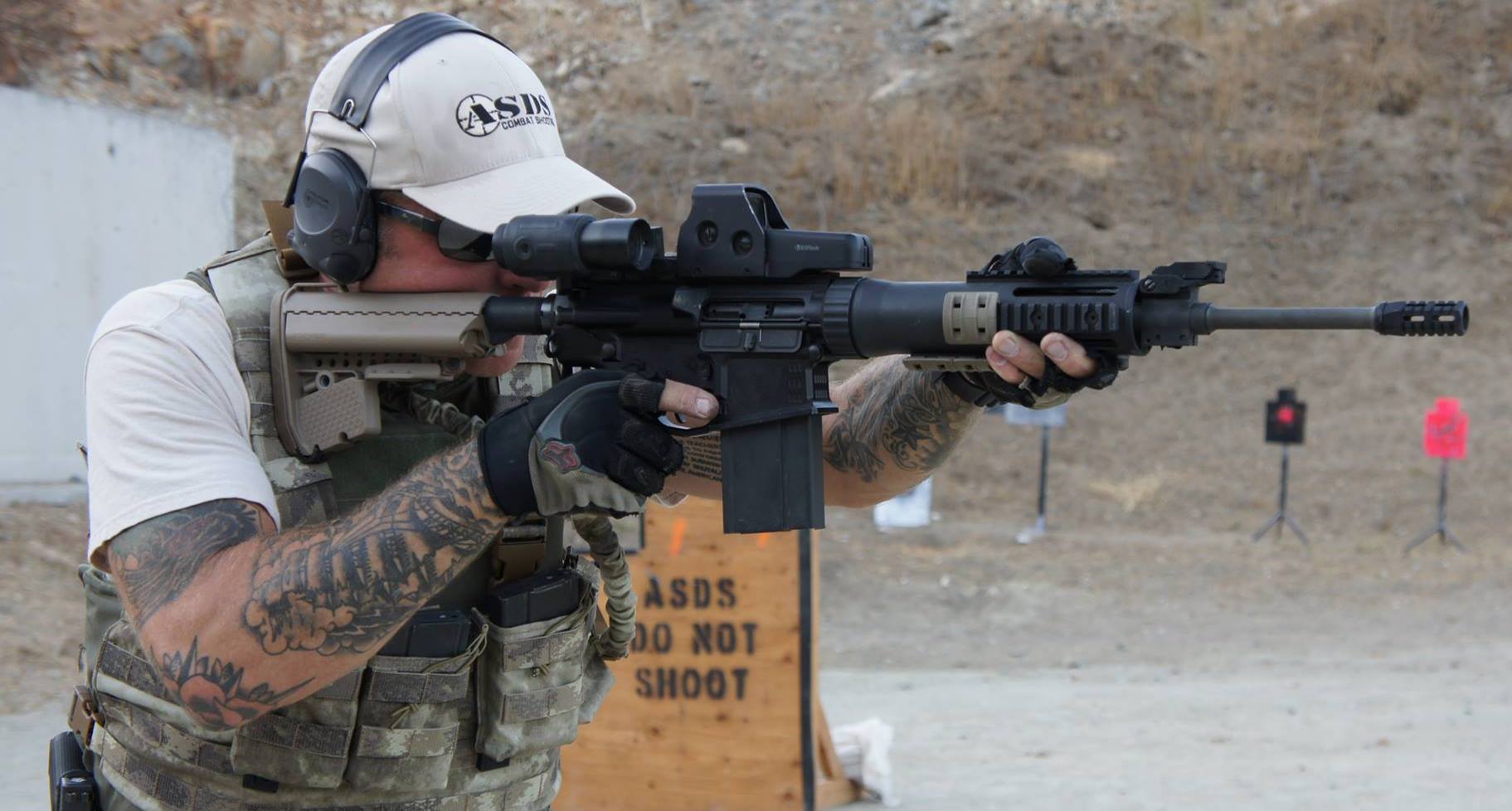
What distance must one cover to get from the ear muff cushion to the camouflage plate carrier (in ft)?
0.42

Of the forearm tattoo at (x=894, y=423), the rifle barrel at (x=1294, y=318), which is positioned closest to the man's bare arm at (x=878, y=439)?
the forearm tattoo at (x=894, y=423)

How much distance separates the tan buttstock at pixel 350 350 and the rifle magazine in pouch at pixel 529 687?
0.43 m

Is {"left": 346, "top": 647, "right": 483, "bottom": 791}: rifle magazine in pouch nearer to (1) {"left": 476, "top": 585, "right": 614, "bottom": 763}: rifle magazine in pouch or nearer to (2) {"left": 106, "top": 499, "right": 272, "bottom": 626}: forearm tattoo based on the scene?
(1) {"left": 476, "top": 585, "right": 614, "bottom": 763}: rifle magazine in pouch

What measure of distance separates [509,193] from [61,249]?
29.1 feet

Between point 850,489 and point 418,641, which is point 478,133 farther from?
point 850,489

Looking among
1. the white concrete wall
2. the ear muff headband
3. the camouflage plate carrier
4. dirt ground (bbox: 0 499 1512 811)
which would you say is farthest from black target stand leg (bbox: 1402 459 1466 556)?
the ear muff headband

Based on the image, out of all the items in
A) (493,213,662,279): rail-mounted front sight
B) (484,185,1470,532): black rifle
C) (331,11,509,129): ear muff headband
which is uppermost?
(331,11,509,129): ear muff headband

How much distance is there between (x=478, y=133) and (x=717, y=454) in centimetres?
78

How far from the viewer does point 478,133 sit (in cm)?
243

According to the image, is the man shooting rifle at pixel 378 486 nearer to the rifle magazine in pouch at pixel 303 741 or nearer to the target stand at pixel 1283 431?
the rifle magazine in pouch at pixel 303 741

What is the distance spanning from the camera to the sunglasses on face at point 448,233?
2434 mm

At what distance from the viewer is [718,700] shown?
19.0 ft

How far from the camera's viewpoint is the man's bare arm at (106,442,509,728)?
2086 mm

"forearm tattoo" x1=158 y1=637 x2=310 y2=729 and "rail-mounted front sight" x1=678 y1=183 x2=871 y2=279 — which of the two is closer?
"forearm tattoo" x1=158 y1=637 x2=310 y2=729
